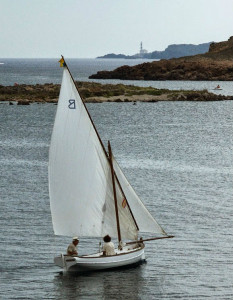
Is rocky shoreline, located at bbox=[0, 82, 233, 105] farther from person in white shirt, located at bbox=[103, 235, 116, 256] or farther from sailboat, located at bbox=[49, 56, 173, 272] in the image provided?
person in white shirt, located at bbox=[103, 235, 116, 256]

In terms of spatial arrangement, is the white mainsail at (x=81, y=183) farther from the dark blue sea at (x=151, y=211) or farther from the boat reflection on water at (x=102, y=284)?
the dark blue sea at (x=151, y=211)

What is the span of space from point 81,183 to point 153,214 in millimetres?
14320

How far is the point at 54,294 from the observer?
38.8 m

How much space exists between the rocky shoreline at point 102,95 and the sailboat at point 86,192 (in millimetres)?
102633

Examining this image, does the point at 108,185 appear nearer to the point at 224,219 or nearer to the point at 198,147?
the point at 224,219

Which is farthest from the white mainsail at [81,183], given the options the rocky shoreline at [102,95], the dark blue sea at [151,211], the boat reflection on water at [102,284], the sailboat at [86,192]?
the rocky shoreline at [102,95]

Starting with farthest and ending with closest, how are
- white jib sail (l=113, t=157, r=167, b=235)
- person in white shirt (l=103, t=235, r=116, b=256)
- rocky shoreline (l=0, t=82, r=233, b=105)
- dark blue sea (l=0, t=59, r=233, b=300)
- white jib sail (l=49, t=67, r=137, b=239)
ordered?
rocky shoreline (l=0, t=82, r=233, b=105) → white jib sail (l=113, t=157, r=167, b=235) → white jib sail (l=49, t=67, r=137, b=239) → person in white shirt (l=103, t=235, r=116, b=256) → dark blue sea (l=0, t=59, r=233, b=300)

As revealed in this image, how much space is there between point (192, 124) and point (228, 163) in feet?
142

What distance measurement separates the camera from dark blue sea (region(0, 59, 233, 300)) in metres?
40.1

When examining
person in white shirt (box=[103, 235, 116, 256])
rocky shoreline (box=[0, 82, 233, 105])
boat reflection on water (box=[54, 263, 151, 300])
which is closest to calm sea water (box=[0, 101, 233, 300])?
boat reflection on water (box=[54, 263, 151, 300])

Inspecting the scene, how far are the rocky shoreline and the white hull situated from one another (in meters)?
104

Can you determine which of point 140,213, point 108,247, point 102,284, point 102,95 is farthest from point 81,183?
point 102,95

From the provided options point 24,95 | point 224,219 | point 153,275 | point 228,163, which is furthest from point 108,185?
point 24,95

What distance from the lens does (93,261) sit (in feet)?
133
